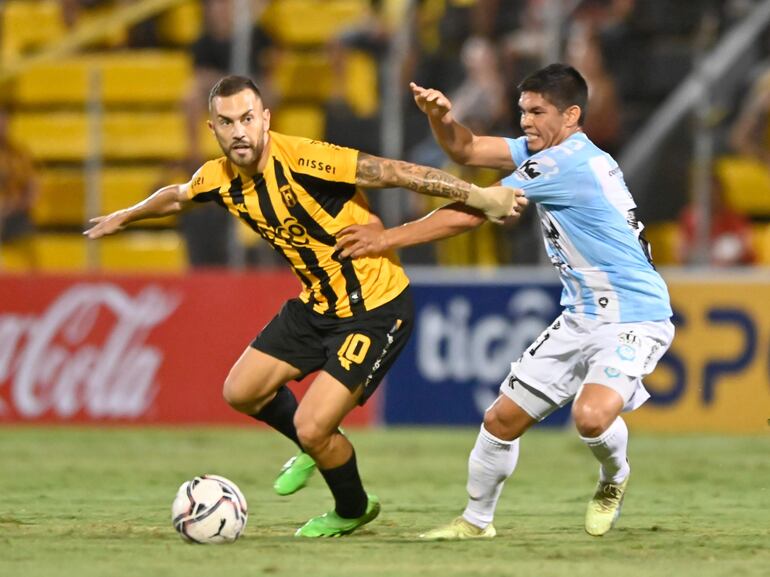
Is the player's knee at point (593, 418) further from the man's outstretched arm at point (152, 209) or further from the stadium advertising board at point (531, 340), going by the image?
the stadium advertising board at point (531, 340)

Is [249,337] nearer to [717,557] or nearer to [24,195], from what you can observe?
[24,195]

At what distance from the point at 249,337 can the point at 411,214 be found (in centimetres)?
178

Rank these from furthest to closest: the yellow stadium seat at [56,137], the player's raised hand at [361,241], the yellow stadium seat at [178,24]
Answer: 1. the yellow stadium seat at [178,24]
2. the yellow stadium seat at [56,137]
3. the player's raised hand at [361,241]

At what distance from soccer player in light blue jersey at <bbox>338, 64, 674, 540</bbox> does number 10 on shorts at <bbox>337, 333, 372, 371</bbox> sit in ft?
1.44

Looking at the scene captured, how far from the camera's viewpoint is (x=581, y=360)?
7656mm

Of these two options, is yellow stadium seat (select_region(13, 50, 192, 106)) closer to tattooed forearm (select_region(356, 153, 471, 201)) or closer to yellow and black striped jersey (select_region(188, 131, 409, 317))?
yellow and black striped jersey (select_region(188, 131, 409, 317))

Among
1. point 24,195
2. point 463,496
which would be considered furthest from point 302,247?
point 24,195

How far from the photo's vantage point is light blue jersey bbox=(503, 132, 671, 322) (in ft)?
24.6

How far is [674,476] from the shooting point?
10.7 m

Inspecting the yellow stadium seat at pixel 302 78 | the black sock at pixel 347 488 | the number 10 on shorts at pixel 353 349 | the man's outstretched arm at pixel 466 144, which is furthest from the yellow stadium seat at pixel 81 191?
the black sock at pixel 347 488

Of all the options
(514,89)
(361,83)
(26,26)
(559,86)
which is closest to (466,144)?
(559,86)

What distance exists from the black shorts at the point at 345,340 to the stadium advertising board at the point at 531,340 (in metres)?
5.86

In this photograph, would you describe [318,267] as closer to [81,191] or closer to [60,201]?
[81,191]

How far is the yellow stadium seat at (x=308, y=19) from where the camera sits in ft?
51.5
